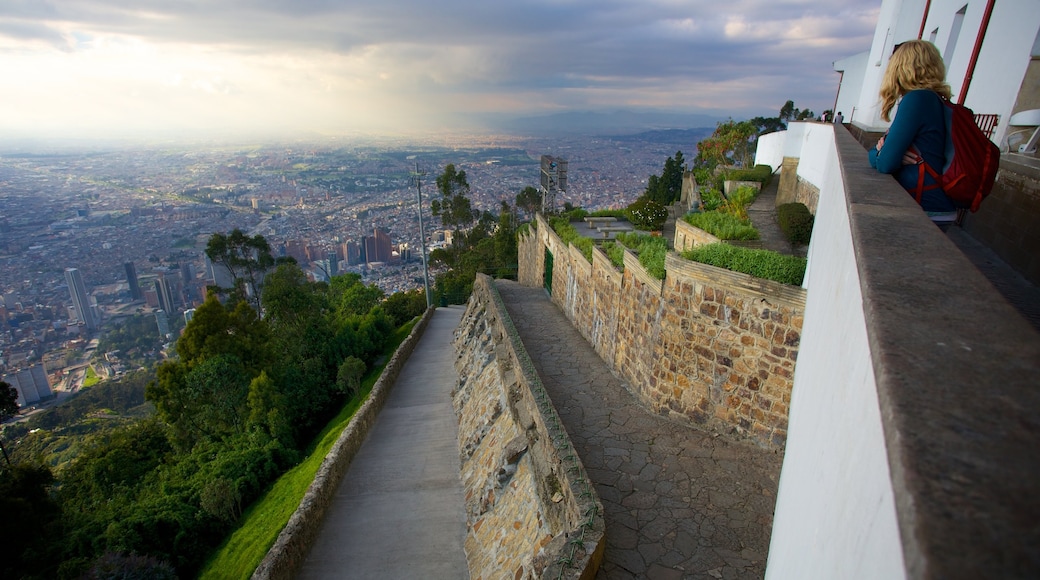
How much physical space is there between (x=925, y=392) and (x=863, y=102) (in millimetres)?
15442

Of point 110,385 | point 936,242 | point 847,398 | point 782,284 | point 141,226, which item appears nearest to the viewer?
point 847,398

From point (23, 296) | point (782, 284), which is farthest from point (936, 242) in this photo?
point (23, 296)

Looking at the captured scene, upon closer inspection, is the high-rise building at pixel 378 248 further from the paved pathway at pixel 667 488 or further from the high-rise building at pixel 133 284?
the paved pathway at pixel 667 488

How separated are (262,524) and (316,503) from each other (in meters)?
3.71

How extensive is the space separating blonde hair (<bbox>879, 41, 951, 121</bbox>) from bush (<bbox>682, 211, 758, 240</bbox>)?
669 cm

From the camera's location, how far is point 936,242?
1.83 metres

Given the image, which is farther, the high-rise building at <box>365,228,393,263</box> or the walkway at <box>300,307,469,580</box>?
the high-rise building at <box>365,228,393,263</box>

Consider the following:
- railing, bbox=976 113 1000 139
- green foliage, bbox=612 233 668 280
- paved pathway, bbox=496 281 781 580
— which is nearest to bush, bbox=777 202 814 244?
green foliage, bbox=612 233 668 280

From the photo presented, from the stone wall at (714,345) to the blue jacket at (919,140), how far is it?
2.97 metres

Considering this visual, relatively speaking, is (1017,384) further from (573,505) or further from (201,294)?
(201,294)

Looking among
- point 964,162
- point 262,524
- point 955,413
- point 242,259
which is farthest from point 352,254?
point 955,413

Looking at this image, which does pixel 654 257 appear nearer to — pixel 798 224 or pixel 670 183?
pixel 798 224

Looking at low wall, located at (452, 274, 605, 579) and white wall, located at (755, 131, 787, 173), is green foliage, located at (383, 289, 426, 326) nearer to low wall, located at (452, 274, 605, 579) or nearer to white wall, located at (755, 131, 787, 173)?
low wall, located at (452, 274, 605, 579)

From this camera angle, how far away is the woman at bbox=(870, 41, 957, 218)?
2.93 metres
